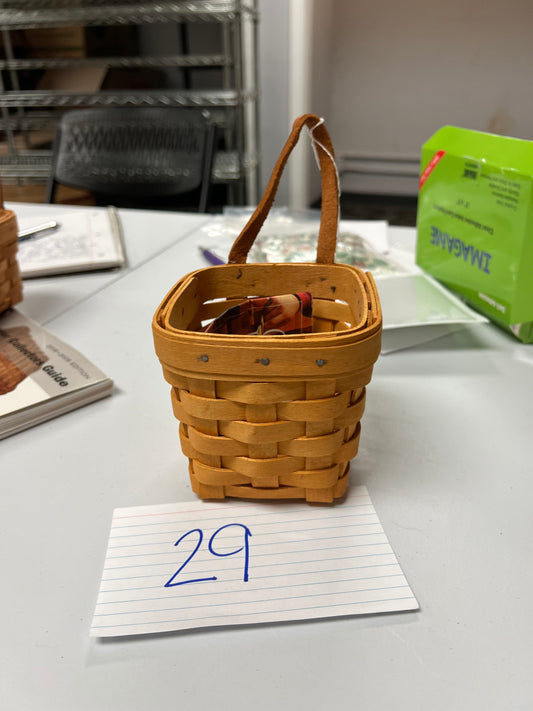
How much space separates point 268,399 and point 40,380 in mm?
263

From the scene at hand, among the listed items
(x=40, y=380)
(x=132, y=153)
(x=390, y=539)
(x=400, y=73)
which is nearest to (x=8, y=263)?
(x=40, y=380)

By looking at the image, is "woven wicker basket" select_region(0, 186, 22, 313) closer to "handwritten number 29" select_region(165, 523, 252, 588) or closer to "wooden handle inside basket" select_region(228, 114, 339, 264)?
"wooden handle inside basket" select_region(228, 114, 339, 264)

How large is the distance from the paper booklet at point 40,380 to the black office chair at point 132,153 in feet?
2.53

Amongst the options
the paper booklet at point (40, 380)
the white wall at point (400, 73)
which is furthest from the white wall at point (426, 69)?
the paper booklet at point (40, 380)

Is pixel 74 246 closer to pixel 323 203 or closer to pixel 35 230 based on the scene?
pixel 35 230

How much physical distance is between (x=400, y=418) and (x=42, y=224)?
0.70m

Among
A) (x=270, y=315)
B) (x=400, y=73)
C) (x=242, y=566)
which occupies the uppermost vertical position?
(x=400, y=73)

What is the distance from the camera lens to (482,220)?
58cm

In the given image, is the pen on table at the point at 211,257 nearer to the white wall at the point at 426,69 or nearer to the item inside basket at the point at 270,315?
the item inside basket at the point at 270,315

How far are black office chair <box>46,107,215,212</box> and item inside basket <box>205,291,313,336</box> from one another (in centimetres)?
89

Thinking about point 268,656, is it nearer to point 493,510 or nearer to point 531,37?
point 493,510

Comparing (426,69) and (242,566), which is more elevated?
(426,69)

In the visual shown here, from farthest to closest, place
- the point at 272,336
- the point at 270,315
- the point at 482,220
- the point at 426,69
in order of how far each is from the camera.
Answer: the point at 426,69
the point at 482,220
the point at 270,315
the point at 272,336

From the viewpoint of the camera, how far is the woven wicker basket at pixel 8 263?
0.58m
